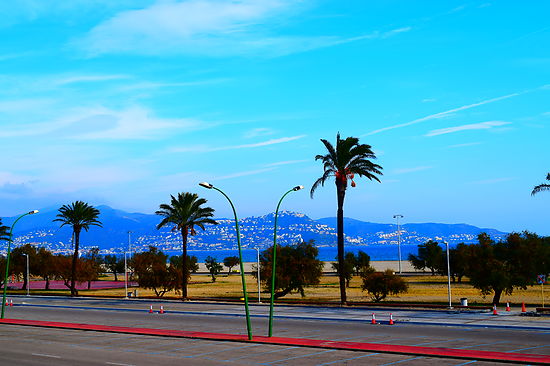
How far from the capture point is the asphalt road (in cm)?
2809

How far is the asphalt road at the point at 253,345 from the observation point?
2809 centimetres

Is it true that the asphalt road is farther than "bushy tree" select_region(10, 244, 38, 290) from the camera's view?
No

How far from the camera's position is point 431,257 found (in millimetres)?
126438

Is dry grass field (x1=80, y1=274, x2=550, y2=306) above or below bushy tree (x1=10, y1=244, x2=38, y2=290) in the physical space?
below

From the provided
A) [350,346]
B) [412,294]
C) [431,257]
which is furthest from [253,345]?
[431,257]

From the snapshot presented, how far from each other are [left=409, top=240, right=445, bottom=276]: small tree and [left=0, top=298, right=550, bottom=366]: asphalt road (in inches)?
2609

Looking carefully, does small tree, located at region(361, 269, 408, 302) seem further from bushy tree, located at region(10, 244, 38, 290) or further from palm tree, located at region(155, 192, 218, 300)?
bushy tree, located at region(10, 244, 38, 290)

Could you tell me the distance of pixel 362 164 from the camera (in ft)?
184

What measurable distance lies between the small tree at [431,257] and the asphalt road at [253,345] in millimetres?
66260

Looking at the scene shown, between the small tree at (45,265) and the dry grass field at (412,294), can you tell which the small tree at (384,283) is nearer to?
the dry grass field at (412,294)

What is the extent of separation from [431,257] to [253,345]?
99.5 m

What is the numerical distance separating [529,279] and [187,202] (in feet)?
126

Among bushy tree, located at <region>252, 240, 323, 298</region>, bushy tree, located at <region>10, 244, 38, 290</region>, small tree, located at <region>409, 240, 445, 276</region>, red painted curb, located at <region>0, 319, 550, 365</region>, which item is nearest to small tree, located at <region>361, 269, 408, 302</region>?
bushy tree, located at <region>252, 240, 323, 298</region>

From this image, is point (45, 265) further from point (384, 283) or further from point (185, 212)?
point (384, 283)
